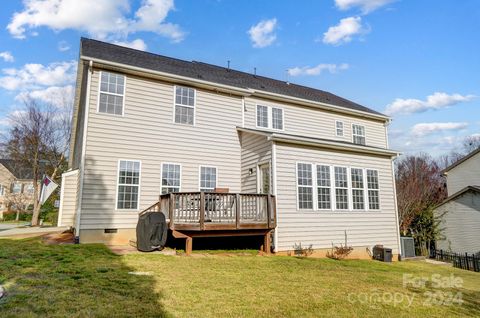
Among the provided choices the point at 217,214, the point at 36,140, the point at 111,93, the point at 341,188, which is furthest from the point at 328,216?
the point at 36,140

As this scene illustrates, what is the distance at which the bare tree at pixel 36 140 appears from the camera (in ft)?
80.1

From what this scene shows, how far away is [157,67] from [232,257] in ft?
25.3

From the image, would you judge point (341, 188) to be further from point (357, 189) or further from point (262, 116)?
point (262, 116)

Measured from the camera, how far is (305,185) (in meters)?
11.1

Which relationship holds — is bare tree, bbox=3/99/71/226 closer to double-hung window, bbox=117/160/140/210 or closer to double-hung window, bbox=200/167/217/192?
double-hung window, bbox=117/160/140/210

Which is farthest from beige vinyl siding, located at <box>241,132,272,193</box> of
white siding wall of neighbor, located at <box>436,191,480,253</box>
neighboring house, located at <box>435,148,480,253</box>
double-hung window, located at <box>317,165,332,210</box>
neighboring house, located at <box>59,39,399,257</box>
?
white siding wall of neighbor, located at <box>436,191,480,253</box>

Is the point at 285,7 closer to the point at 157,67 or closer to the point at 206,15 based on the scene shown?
the point at 206,15

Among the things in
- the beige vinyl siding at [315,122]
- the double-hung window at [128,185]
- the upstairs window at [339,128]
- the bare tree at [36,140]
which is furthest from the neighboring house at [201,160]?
the bare tree at [36,140]

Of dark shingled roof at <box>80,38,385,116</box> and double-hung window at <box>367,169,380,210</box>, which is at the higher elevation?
dark shingled roof at <box>80,38,385,116</box>

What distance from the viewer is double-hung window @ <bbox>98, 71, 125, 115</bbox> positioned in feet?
34.0

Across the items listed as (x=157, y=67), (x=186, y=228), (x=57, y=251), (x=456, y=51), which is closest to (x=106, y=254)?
(x=57, y=251)

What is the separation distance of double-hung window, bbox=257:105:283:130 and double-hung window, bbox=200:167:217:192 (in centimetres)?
326

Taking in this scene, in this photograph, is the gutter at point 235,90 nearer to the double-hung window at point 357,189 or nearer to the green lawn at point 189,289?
the double-hung window at point 357,189

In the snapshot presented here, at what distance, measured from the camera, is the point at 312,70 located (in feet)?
74.7
